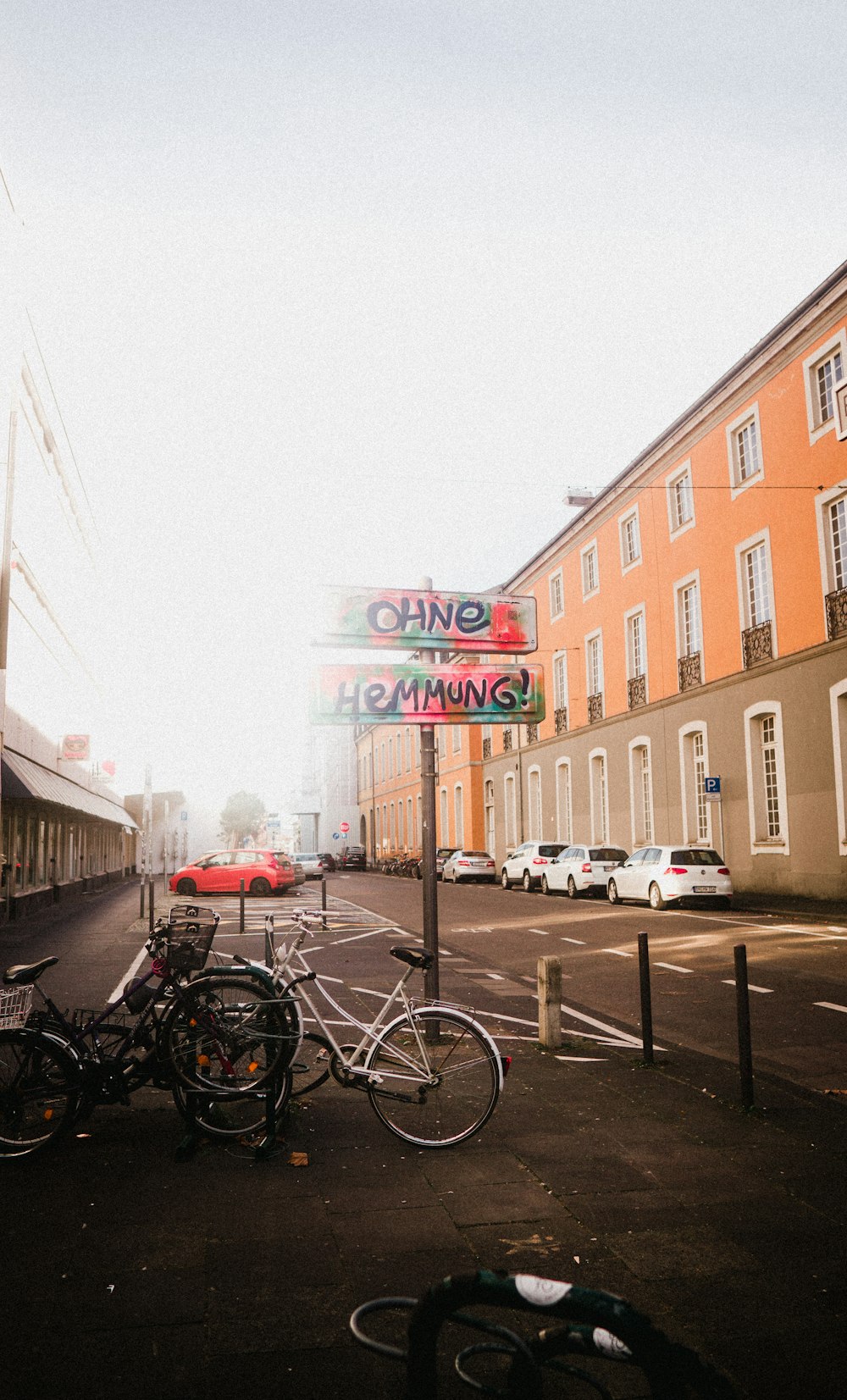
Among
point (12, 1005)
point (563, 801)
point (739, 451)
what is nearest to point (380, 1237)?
point (12, 1005)

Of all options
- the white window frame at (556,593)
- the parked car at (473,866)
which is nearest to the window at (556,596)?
the white window frame at (556,593)

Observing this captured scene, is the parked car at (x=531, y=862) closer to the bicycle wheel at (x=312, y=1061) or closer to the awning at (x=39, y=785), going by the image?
the awning at (x=39, y=785)

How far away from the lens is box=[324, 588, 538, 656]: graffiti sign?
26.3ft

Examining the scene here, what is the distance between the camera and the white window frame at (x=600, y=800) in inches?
1460

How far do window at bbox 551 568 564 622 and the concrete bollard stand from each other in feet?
117

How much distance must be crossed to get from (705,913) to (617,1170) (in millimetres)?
17790

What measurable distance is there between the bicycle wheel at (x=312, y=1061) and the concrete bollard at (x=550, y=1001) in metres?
2.10

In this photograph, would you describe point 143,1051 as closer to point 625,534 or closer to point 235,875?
point 235,875

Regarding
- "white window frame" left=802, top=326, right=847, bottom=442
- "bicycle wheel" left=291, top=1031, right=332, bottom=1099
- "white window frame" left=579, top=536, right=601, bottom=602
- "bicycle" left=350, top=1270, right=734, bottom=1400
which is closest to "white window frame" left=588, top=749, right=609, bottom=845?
"white window frame" left=579, top=536, right=601, bottom=602

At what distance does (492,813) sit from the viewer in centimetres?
5234

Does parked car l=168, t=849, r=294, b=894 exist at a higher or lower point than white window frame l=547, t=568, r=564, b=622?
lower

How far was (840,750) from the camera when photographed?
75.2 ft

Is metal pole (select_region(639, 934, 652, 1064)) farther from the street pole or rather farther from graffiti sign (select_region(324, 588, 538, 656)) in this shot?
graffiti sign (select_region(324, 588, 538, 656))

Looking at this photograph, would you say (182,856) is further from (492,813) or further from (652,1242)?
(652,1242)
